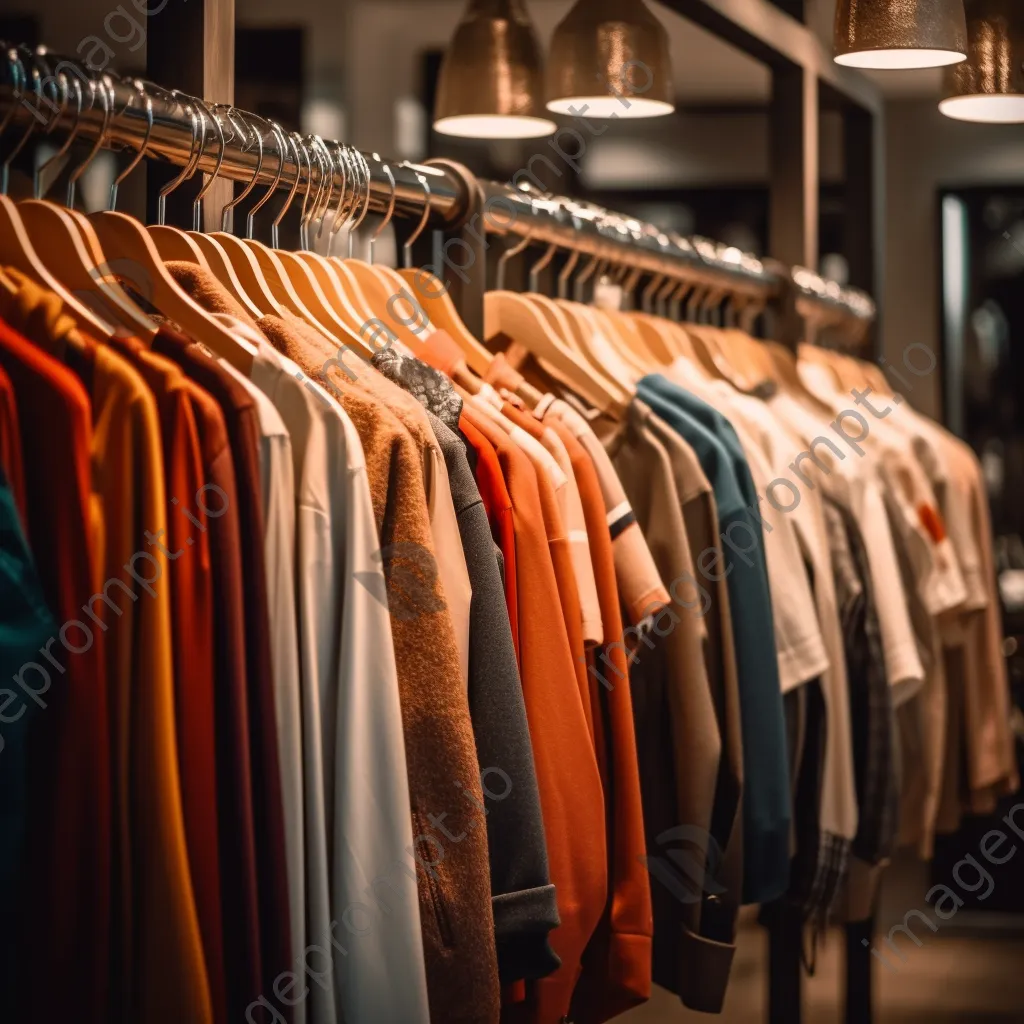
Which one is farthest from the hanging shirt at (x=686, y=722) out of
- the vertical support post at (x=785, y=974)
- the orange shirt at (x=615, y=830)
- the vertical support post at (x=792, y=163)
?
the vertical support post at (x=792, y=163)

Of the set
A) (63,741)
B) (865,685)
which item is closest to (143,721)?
(63,741)

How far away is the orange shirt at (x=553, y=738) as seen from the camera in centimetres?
162

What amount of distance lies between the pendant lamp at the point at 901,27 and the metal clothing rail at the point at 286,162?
0.52 m

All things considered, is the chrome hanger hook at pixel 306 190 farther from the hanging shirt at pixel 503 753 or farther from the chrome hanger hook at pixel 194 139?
the hanging shirt at pixel 503 753

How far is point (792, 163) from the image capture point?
129 inches

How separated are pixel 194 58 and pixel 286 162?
0.18 m

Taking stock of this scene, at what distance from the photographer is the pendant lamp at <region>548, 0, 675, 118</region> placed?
2.39 meters

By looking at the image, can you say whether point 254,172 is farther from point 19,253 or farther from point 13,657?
point 13,657

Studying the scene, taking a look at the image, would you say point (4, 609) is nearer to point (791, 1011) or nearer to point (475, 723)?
point (475, 723)

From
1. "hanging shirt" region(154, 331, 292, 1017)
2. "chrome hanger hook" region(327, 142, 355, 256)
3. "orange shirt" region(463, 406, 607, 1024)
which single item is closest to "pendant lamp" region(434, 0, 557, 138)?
"chrome hanger hook" region(327, 142, 355, 256)

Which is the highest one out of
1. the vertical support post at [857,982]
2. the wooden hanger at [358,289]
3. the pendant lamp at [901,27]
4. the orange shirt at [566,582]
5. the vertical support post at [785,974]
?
the pendant lamp at [901,27]

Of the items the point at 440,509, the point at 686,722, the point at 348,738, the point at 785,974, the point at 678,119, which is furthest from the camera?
the point at 678,119

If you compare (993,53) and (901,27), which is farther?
(993,53)

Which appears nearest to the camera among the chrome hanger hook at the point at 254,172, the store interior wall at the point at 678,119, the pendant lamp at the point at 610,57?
the chrome hanger hook at the point at 254,172
